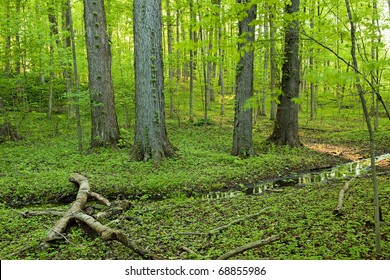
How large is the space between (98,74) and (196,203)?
5.80 meters

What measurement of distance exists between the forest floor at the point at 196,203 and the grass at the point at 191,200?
0.01 m

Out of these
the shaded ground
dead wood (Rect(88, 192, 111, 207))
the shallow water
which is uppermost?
the shaded ground

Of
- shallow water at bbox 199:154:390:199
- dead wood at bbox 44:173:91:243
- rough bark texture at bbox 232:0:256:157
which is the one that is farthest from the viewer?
rough bark texture at bbox 232:0:256:157

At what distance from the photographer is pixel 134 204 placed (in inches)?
219

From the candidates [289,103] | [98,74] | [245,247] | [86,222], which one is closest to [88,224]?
[86,222]

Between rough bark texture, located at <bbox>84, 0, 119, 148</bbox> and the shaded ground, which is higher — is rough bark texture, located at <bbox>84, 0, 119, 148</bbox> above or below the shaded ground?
above

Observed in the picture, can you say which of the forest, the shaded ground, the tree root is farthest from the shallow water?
the tree root

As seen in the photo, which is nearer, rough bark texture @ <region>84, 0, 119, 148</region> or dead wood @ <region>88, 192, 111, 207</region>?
dead wood @ <region>88, 192, 111, 207</region>

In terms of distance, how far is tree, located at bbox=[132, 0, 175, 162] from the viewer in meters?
7.75

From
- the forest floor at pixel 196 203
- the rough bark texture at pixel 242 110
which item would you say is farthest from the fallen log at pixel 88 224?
the rough bark texture at pixel 242 110

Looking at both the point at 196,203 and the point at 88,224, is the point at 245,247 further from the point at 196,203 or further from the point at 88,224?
the point at 196,203

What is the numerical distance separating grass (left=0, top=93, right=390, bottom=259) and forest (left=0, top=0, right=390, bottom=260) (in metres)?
0.03

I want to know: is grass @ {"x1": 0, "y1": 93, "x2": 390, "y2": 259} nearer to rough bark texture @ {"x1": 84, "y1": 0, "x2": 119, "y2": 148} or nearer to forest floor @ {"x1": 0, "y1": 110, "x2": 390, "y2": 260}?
forest floor @ {"x1": 0, "y1": 110, "x2": 390, "y2": 260}
